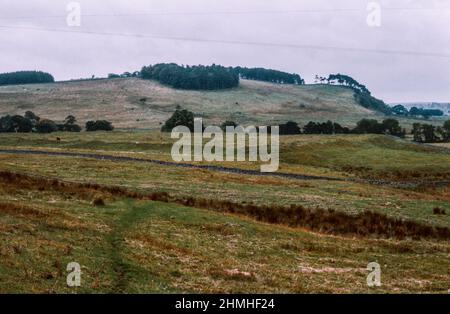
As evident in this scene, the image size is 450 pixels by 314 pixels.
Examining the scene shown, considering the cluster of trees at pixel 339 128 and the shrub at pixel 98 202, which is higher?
the cluster of trees at pixel 339 128

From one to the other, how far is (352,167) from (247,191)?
129ft

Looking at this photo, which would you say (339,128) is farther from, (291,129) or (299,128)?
(291,129)

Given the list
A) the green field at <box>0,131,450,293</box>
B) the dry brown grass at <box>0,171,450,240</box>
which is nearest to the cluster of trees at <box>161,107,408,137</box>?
the green field at <box>0,131,450,293</box>

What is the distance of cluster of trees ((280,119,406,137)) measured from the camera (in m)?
155

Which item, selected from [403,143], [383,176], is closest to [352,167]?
[383,176]

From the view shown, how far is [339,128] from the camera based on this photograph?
155375 mm

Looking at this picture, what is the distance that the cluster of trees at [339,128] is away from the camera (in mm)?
155125

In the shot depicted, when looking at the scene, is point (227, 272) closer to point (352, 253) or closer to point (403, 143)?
point (352, 253)

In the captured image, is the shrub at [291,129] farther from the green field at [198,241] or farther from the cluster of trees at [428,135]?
the green field at [198,241]

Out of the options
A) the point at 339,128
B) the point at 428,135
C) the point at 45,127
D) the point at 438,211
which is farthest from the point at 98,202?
the point at 428,135

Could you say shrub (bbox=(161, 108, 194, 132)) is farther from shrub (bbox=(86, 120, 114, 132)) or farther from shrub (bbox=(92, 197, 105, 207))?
shrub (bbox=(92, 197, 105, 207))

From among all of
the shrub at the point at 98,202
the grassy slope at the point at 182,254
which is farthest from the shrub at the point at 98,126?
the shrub at the point at 98,202

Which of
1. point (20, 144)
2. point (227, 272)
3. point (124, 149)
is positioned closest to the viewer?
point (227, 272)
